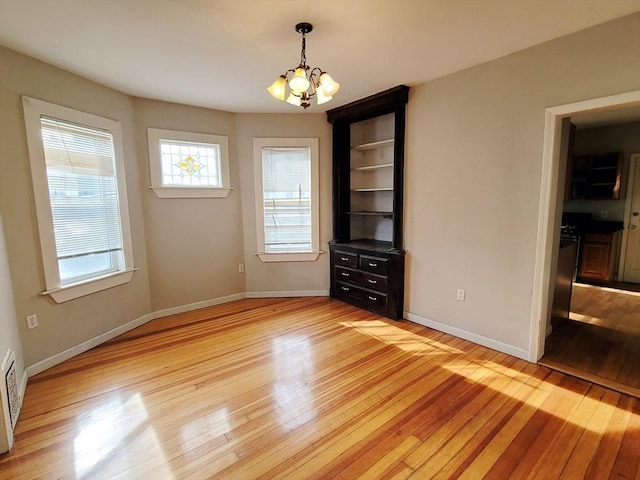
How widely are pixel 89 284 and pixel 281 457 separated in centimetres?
250

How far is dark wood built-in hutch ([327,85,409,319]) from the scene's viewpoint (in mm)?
3502

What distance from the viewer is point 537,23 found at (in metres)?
2.08

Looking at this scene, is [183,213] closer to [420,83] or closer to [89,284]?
[89,284]

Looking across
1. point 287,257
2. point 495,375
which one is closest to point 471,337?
point 495,375

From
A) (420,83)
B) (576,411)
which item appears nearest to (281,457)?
(576,411)

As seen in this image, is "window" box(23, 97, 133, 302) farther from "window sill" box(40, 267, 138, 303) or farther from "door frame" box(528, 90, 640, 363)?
"door frame" box(528, 90, 640, 363)

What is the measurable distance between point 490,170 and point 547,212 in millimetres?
584

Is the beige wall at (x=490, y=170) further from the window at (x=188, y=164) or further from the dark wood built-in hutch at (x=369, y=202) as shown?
the window at (x=188, y=164)

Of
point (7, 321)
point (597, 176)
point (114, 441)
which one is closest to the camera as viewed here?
point (114, 441)

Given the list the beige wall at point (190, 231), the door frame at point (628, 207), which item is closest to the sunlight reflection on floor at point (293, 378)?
the beige wall at point (190, 231)

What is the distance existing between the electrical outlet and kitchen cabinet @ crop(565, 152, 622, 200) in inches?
265

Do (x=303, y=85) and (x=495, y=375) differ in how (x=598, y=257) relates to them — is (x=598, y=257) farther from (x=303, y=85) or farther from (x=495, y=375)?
(x=303, y=85)

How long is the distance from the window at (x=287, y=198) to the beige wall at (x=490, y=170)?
140 centimetres

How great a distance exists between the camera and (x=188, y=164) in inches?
152
